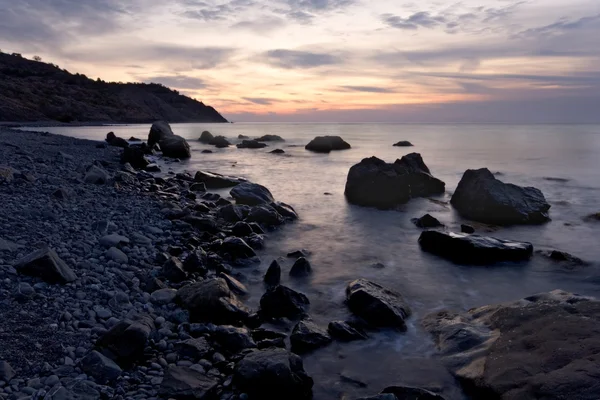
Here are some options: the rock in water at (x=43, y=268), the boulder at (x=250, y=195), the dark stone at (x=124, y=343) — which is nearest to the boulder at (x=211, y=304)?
the dark stone at (x=124, y=343)

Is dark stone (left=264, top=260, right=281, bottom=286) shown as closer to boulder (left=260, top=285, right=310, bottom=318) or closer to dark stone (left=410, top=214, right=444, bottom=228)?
boulder (left=260, top=285, right=310, bottom=318)

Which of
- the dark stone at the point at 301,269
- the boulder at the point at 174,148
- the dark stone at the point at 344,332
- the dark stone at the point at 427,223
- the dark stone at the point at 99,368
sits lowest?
the dark stone at the point at 344,332

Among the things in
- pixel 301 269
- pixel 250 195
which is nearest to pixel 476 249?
pixel 301 269

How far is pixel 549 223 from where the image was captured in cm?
1380

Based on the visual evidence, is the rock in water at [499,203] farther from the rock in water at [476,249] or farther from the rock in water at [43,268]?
the rock in water at [43,268]

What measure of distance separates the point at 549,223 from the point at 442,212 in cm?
321

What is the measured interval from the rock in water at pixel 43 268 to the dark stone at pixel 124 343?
1.46 meters

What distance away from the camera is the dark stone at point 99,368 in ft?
14.6

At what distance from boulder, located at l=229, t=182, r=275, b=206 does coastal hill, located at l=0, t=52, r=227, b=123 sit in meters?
71.7

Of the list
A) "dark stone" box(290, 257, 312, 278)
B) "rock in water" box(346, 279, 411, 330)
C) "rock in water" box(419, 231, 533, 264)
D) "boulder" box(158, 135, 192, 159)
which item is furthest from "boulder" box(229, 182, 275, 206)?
"boulder" box(158, 135, 192, 159)

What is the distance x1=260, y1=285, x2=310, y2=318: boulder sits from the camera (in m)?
6.73

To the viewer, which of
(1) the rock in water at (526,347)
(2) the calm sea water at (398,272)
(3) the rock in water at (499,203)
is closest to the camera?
(1) the rock in water at (526,347)

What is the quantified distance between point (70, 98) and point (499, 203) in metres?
98.8

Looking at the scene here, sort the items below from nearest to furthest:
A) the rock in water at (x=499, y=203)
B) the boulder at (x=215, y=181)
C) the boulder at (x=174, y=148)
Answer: the rock in water at (x=499, y=203) → the boulder at (x=215, y=181) → the boulder at (x=174, y=148)
